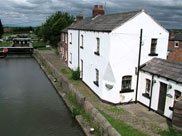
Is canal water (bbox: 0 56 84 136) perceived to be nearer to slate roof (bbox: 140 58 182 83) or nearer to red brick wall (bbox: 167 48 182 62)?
slate roof (bbox: 140 58 182 83)

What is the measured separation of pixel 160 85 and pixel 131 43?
3.35 meters

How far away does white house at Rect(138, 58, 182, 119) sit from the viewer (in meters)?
10.4

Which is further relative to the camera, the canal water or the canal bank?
the canal water

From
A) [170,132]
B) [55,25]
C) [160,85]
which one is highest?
[55,25]

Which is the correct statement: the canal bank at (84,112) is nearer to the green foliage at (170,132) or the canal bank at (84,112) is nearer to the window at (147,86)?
the green foliage at (170,132)

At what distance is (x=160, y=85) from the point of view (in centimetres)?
1143

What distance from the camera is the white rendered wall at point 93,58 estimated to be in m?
12.8

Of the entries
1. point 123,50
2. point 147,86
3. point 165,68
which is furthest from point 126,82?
point 165,68

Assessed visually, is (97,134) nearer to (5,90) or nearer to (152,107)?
(152,107)

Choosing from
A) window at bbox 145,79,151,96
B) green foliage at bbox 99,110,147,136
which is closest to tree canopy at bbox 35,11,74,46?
window at bbox 145,79,151,96

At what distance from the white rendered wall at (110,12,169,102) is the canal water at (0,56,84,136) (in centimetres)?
451

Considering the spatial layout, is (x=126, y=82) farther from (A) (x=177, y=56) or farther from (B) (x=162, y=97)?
(A) (x=177, y=56)

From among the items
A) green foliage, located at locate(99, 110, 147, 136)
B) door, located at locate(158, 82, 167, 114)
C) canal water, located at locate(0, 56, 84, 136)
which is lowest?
canal water, located at locate(0, 56, 84, 136)

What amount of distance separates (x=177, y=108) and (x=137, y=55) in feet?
15.8
